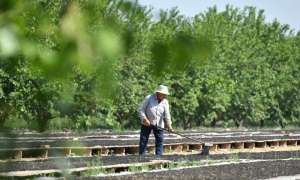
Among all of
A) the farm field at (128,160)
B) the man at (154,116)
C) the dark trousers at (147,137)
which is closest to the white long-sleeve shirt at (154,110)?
the man at (154,116)

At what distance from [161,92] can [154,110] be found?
0.57 meters

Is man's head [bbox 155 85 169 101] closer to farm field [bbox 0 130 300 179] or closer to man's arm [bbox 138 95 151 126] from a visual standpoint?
man's arm [bbox 138 95 151 126]

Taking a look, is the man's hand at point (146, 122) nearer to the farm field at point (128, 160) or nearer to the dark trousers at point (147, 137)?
the dark trousers at point (147, 137)

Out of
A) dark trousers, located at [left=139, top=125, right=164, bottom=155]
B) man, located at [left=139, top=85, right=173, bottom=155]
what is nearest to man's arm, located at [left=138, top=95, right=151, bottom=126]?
man, located at [left=139, top=85, right=173, bottom=155]

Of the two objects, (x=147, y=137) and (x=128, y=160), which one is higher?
(x=147, y=137)

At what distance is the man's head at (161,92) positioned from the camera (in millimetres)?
13836

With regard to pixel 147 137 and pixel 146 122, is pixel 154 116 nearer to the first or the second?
pixel 146 122

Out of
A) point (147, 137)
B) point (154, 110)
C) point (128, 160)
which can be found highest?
point (154, 110)

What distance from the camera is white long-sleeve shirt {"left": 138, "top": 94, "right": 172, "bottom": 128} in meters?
14.4

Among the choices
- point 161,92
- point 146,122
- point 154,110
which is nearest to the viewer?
point 161,92

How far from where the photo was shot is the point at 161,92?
45.8 ft

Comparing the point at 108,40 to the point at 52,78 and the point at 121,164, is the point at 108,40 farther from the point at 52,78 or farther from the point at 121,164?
the point at 121,164

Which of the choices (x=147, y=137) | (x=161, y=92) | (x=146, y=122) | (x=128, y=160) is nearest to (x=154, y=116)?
(x=146, y=122)

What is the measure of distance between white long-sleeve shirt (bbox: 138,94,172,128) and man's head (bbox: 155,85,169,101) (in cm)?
15
